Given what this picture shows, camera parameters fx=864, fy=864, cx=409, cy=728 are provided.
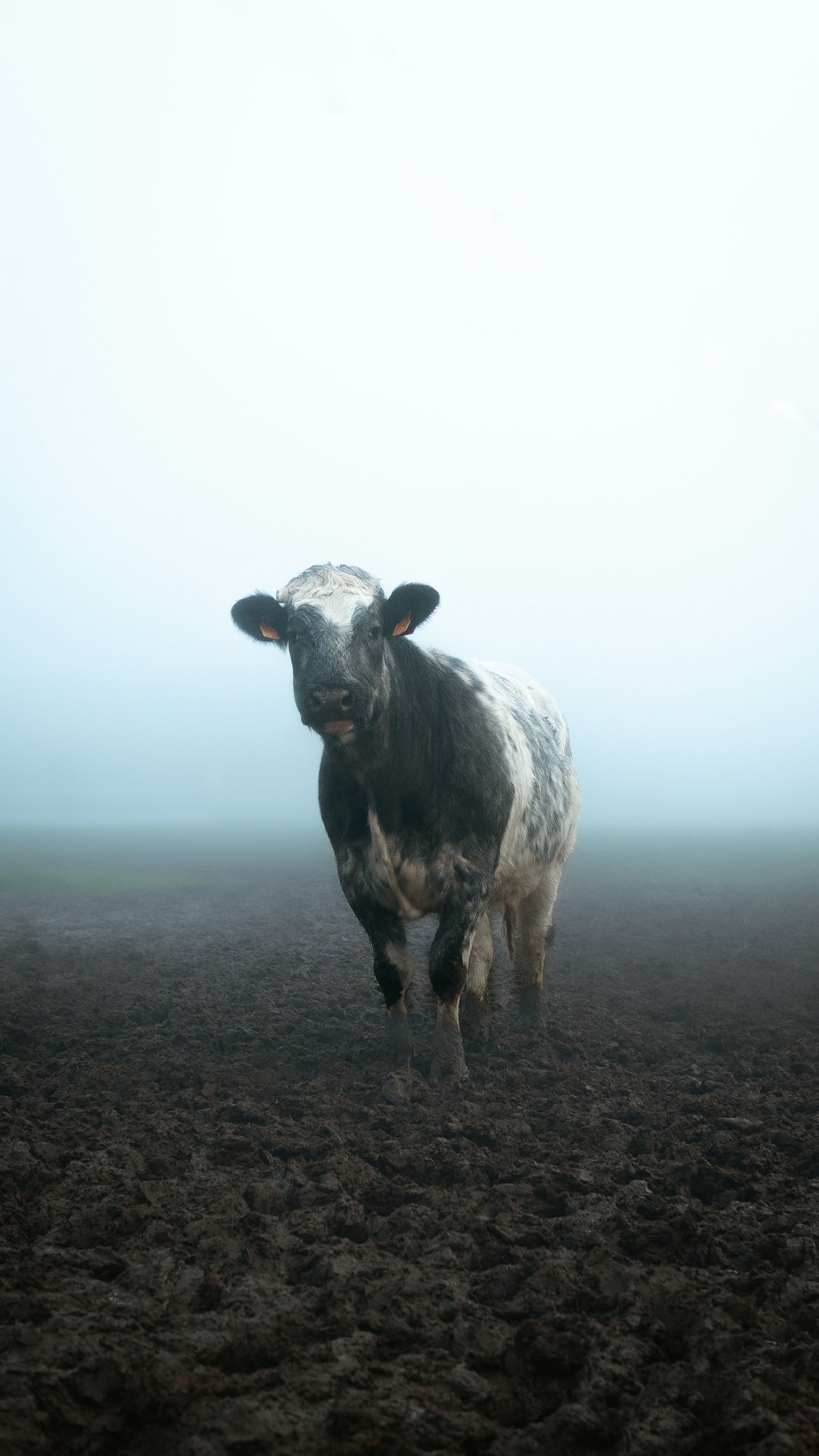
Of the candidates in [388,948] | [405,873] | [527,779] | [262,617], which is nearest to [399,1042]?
[388,948]

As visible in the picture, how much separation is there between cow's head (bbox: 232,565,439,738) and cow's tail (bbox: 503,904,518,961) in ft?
8.41

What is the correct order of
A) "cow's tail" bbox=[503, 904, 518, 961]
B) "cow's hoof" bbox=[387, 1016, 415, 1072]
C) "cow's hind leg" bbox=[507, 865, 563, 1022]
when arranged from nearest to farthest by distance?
"cow's hoof" bbox=[387, 1016, 415, 1072] < "cow's hind leg" bbox=[507, 865, 563, 1022] < "cow's tail" bbox=[503, 904, 518, 961]

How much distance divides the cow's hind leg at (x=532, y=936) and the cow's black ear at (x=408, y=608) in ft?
8.76

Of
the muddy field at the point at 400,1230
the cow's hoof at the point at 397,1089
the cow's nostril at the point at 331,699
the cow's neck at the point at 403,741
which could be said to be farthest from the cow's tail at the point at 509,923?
the cow's nostril at the point at 331,699

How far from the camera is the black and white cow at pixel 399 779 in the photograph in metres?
5.16

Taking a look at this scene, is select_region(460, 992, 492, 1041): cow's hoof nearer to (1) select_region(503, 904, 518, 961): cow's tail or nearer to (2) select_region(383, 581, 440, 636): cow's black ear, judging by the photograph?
(1) select_region(503, 904, 518, 961): cow's tail

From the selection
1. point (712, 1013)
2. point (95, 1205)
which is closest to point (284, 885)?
point (712, 1013)

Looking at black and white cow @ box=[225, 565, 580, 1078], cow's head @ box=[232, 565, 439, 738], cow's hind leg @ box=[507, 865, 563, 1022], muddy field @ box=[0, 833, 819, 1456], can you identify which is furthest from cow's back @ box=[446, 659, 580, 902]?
muddy field @ box=[0, 833, 819, 1456]

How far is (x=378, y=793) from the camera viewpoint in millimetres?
5430

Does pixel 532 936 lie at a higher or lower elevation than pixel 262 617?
lower

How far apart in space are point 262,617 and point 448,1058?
2978 millimetres

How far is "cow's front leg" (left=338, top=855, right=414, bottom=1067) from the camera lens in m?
5.50

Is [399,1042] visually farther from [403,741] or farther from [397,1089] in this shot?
[403,741]

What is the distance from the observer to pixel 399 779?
5.47 m
